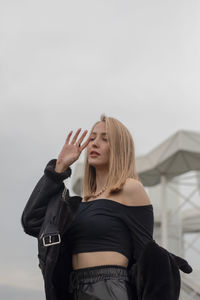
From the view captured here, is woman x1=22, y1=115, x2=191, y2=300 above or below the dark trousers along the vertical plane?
above

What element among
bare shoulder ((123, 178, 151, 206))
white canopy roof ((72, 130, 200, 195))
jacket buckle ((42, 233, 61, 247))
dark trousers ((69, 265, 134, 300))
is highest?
white canopy roof ((72, 130, 200, 195))

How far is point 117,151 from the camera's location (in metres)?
2.84

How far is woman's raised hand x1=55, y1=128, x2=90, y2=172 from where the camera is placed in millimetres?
2553

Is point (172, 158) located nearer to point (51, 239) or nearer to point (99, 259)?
point (99, 259)

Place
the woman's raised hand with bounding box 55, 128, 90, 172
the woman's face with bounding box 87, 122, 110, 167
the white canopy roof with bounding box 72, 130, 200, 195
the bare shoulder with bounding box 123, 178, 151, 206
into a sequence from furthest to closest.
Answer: the white canopy roof with bounding box 72, 130, 200, 195, the woman's face with bounding box 87, 122, 110, 167, the bare shoulder with bounding box 123, 178, 151, 206, the woman's raised hand with bounding box 55, 128, 90, 172

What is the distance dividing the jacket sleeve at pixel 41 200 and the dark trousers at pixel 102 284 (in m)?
0.38

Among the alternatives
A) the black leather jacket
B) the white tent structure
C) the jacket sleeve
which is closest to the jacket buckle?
the black leather jacket

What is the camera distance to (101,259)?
8.14ft

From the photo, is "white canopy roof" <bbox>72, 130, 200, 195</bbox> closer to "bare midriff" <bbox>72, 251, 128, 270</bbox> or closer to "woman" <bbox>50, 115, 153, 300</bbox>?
"woman" <bbox>50, 115, 153, 300</bbox>

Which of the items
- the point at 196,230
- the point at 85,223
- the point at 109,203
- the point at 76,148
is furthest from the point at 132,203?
the point at 196,230

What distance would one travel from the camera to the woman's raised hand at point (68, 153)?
2553mm

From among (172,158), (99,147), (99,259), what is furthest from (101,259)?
(172,158)

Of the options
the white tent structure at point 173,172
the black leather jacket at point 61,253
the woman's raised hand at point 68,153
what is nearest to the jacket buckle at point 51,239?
the black leather jacket at point 61,253

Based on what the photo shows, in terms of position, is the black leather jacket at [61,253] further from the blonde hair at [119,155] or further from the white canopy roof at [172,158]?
the white canopy roof at [172,158]
